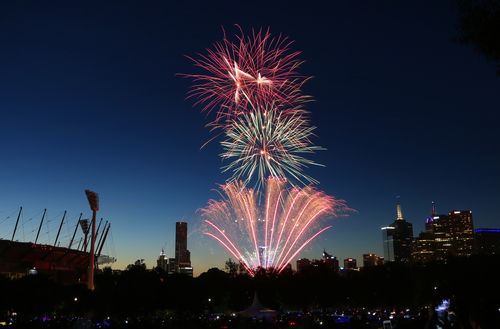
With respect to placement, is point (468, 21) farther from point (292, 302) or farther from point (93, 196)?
point (292, 302)

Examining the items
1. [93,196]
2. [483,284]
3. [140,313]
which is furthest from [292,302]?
[483,284]

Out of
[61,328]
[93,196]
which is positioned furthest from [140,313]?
[61,328]

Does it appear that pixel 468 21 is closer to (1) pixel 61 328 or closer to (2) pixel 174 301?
(1) pixel 61 328

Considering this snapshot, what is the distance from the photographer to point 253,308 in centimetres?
6278

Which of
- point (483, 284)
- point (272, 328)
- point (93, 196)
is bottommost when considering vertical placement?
point (272, 328)

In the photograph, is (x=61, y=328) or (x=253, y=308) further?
(x=253, y=308)

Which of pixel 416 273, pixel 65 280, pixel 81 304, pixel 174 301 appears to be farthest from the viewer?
pixel 65 280

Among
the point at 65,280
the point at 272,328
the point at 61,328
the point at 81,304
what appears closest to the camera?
the point at 61,328

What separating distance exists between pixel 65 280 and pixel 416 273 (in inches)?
3306

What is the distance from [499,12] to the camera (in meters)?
11.8

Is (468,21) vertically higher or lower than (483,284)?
higher

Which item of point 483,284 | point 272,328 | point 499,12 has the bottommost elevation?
point 272,328

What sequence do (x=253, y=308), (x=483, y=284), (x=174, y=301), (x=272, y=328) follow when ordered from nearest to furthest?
(x=272, y=328) → (x=483, y=284) → (x=253, y=308) → (x=174, y=301)

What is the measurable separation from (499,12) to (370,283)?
106 m
